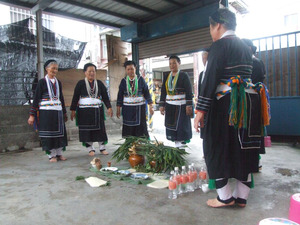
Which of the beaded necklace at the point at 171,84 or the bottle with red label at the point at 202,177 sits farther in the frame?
the beaded necklace at the point at 171,84

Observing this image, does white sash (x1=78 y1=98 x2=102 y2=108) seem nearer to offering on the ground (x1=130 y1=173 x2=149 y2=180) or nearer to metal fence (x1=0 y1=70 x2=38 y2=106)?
metal fence (x1=0 y1=70 x2=38 y2=106)

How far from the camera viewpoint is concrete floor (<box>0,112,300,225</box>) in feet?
7.47

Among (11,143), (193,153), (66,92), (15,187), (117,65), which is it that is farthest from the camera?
(117,65)

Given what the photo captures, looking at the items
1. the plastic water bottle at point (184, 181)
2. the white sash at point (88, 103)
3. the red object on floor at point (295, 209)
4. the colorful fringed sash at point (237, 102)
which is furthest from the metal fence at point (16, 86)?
the red object on floor at point (295, 209)

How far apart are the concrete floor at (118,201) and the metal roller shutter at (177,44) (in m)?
3.00

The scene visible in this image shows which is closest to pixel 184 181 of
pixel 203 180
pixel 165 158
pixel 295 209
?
pixel 203 180

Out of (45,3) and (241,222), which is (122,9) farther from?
(241,222)

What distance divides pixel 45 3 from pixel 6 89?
2.22m

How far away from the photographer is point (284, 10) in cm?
1683

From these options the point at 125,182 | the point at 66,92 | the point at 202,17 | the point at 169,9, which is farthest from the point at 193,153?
the point at 66,92

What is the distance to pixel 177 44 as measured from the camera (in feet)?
20.2

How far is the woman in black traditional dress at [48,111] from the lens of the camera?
15.1 ft

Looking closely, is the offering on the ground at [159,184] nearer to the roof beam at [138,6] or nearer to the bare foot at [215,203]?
the bare foot at [215,203]

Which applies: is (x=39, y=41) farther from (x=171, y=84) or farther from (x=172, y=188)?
(x=172, y=188)
